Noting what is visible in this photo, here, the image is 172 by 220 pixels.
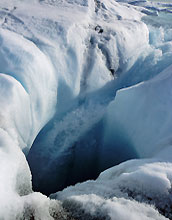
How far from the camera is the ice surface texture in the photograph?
42.1 inches

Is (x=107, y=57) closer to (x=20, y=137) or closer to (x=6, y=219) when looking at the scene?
(x=20, y=137)

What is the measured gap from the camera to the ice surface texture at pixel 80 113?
1070 millimetres

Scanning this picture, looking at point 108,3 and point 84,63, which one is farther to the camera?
point 108,3

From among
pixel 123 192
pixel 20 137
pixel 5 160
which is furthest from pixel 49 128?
pixel 123 192

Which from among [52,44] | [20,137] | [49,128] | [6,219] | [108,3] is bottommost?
[49,128]

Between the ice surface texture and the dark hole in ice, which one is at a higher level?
the ice surface texture

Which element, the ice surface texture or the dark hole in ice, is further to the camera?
the dark hole in ice

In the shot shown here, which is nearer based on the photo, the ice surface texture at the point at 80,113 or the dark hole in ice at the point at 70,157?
the ice surface texture at the point at 80,113

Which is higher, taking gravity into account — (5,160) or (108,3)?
(108,3)

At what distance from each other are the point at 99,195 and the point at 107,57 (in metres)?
1.45

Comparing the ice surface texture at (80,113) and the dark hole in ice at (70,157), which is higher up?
the ice surface texture at (80,113)

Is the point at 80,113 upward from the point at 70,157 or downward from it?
upward

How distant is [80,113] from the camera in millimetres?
2049

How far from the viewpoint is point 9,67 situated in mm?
1656
